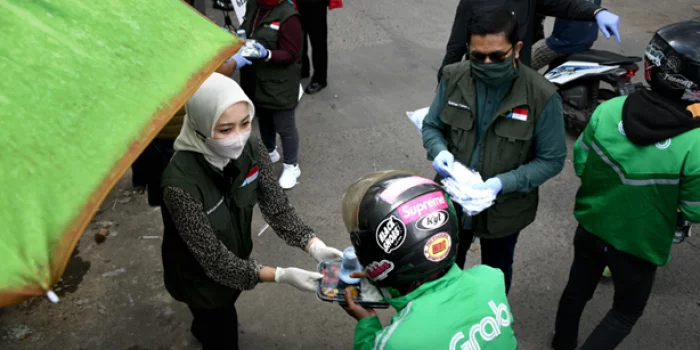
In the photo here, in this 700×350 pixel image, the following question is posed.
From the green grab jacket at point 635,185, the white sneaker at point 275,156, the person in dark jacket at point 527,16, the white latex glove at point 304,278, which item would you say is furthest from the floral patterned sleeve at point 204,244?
the white sneaker at point 275,156

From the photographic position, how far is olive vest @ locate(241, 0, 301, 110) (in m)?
4.17

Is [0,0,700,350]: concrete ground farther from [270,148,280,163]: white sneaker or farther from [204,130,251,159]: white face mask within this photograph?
[204,130,251,159]: white face mask

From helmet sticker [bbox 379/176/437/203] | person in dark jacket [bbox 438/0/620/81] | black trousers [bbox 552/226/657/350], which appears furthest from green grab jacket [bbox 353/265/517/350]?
person in dark jacket [bbox 438/0/620/81]

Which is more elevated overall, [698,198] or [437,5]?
[698,198]

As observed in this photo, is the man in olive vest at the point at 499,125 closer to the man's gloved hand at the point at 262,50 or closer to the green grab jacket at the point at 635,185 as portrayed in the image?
the green grab jacket at the point at 635,185

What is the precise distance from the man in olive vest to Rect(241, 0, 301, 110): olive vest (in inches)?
67.2

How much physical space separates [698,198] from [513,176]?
0.77 m

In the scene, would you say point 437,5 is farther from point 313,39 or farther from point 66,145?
point 66,145

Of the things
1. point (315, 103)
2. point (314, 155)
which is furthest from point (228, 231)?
point (315, 103)

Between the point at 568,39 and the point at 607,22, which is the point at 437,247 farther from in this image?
the point at 568,39

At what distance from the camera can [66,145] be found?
3.52 feet

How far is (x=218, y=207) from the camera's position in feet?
7.77

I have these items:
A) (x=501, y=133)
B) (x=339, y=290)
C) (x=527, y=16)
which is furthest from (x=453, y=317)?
(x=527, y=16)

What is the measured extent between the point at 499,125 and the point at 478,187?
31 cm
